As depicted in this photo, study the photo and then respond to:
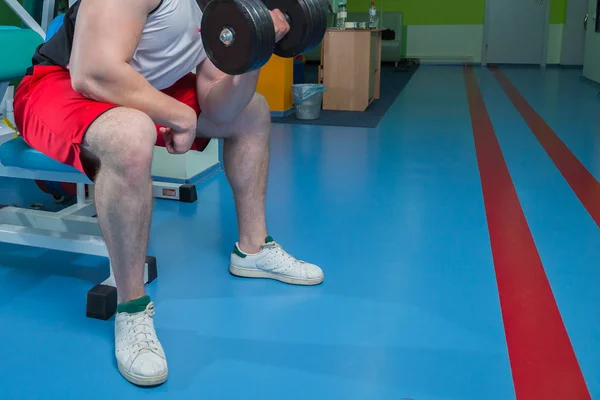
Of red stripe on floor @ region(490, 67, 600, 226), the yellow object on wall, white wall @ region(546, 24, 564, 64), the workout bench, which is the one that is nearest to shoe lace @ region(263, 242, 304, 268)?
the workout bench

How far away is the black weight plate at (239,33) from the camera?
4.01ft

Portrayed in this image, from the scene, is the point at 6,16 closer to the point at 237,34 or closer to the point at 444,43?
the point at 237,34

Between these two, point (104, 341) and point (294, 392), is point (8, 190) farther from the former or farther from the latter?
point (294, 392)

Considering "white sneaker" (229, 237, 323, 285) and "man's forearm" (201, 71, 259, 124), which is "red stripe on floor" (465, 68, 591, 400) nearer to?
"white sneaker" (229, 237, 323, 285)

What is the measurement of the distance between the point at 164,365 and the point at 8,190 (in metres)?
1.70

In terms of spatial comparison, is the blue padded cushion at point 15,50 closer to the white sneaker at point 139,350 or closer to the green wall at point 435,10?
the white sneaker at point 139,350

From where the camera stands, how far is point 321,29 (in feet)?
4.74

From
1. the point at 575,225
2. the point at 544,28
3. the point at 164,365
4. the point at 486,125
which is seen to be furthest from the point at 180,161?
the point at 544,28

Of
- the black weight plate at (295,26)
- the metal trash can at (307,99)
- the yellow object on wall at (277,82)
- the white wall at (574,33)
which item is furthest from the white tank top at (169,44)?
the white wall at (574,33)

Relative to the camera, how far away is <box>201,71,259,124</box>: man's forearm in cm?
147

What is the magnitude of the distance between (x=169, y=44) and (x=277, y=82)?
3.27 meters

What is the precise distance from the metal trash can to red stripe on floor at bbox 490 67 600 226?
1.58 metres

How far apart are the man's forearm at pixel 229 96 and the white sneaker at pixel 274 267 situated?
0.41 meters

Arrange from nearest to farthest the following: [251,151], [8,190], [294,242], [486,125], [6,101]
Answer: [251,151]
[294,242]
[6,101]
[8,190]
[486,125]
